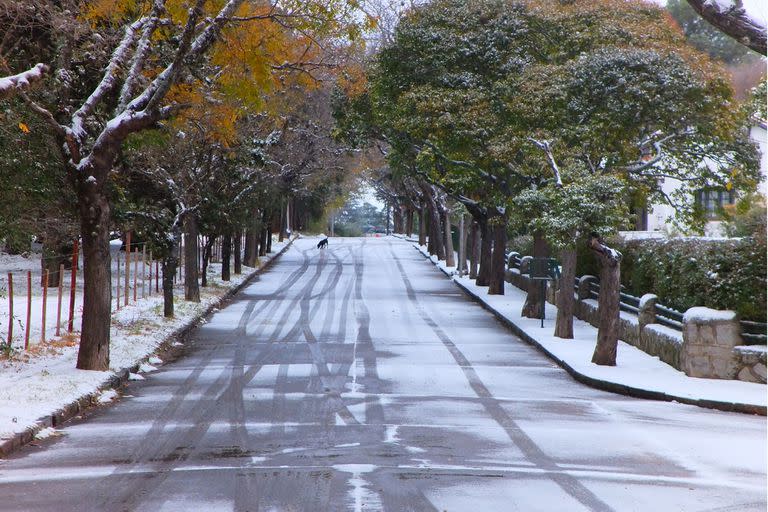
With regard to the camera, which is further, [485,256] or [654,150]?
[485,256]

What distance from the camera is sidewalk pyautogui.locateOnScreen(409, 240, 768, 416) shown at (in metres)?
14.5

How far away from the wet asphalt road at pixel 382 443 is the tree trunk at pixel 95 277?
95cm

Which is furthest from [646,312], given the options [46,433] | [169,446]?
[46,433]

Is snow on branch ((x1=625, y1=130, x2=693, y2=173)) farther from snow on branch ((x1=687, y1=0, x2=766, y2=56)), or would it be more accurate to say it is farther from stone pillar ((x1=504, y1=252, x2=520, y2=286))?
stone pillar ((x1=504, y1=252, x2=520, y2=286))

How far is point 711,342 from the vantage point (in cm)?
1650

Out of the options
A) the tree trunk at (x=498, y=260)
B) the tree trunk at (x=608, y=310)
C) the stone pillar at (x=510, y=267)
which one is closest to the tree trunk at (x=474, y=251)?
the stone pillar at (x=510, y=267)

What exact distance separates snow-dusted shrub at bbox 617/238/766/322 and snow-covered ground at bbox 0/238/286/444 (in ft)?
33.0

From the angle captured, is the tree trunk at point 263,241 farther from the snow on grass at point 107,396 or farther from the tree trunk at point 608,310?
the snow on grass at point 107,396

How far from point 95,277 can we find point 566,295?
1097 centimetres

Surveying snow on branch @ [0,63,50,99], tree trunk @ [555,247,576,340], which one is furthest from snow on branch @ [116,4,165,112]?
tree trunk @ [555,247,576,340]

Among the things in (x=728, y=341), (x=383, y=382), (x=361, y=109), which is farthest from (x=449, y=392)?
(x=361, y=109)

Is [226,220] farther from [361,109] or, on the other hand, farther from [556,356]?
[556,356]

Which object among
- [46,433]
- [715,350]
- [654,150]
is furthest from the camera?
[654,150]

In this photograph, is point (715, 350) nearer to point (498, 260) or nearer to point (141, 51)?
point (141, 51)
